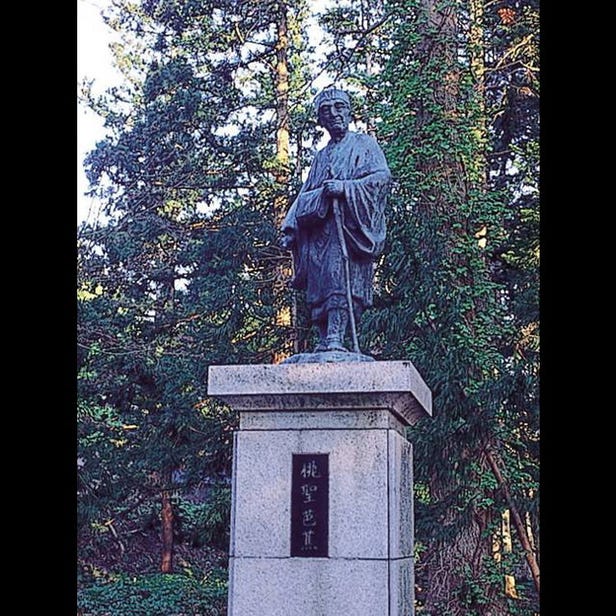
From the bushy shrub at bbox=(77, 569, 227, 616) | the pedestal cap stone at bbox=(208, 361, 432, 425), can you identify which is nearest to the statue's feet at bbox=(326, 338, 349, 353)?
the pedestal cap stone at bbox=(208, 361, 432, 425)

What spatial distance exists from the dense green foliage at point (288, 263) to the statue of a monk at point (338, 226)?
421 cm

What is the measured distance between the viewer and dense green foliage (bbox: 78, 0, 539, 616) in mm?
10219

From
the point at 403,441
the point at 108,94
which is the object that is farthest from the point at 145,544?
the point at 403,441

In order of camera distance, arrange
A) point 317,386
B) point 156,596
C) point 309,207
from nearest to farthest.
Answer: point 317,386 → point 309,207 → point 156,596

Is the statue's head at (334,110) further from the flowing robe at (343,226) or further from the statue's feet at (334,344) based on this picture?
the statue's feet at (334,344)

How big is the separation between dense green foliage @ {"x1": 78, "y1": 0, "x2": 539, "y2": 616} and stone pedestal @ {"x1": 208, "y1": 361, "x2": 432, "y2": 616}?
474 cm

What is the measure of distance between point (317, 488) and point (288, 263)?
25.2 ft

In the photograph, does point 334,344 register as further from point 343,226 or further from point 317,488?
point 317,488

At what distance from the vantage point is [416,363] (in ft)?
33.2

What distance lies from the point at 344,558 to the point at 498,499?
5596 millimetres

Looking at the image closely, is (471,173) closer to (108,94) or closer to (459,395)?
(459,395)

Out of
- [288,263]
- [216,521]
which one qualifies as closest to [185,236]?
[288,263]

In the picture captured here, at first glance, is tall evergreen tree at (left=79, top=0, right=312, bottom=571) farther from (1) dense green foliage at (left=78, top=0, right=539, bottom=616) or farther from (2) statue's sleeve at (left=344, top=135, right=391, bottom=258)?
(2) statue's sleeve at (left=344, top=135, right=391, bottom=258)

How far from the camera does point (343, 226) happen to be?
585cm
